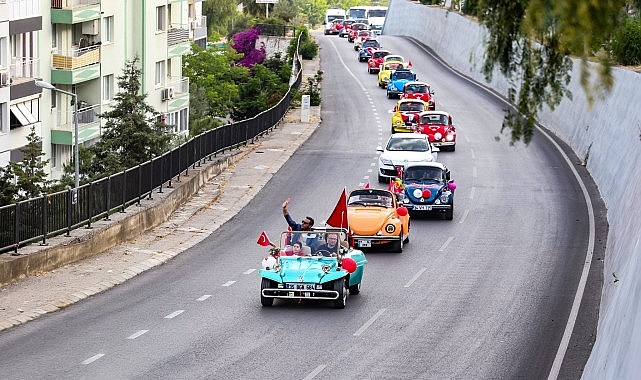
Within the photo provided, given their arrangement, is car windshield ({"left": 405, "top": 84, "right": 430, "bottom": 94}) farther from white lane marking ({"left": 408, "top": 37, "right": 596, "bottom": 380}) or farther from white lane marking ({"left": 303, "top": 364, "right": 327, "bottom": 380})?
white lane marking ({"left": 303, "top": 364, "right": 327, "bottom": 380})

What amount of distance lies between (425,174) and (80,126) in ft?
84.6

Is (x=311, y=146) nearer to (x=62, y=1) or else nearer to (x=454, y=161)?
(x=454, y=161)

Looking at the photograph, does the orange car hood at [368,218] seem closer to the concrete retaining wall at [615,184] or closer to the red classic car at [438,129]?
the concrete retaining wall at [615,184]

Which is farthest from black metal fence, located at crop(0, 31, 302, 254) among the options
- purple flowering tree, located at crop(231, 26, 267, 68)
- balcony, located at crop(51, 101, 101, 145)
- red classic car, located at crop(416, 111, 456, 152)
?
purple flowering tree, located at crop(231, 26, 267, 68)

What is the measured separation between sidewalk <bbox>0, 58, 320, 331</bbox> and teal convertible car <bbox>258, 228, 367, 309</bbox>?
3.94m

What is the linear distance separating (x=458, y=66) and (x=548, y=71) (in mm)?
79788

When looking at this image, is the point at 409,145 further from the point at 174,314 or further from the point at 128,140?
the point at 174,314

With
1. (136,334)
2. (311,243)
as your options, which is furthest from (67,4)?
(136,334)

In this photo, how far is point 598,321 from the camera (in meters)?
24.8

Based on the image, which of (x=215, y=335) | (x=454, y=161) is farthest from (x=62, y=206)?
(x=454, y=161)

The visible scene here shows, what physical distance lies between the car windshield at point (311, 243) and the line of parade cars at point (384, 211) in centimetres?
3

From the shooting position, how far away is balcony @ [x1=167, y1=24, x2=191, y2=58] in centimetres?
7525

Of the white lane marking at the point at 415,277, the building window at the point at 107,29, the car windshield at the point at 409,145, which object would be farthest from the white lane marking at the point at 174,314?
the building window at the point at 107,29

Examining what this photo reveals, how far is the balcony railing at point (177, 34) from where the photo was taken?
75.4 meters
